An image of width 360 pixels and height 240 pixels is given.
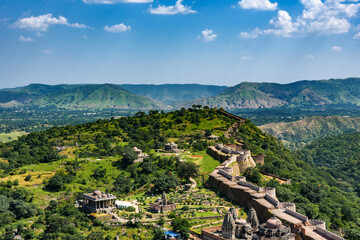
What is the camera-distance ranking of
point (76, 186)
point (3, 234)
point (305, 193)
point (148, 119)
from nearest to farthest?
point (3, 234), point (76, 186), point (305, 193), point (148, 119)

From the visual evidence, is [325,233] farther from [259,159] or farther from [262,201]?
[259,159]

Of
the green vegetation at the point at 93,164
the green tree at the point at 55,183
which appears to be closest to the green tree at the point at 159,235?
the green vegetation at the point at 93,164

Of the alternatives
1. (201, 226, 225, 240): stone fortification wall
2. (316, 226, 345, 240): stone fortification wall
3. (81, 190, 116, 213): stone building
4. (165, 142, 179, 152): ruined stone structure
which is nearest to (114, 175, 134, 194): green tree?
(81, 190, 116, 213): stone building

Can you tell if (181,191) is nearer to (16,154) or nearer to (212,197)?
(212,197)

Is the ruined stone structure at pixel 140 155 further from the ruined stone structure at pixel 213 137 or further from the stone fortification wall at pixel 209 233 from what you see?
the stone fortification wall at pixel 209 233

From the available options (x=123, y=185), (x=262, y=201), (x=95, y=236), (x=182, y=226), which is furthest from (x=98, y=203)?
(x=262, y=201)

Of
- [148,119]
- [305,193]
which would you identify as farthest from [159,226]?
[148,119]
